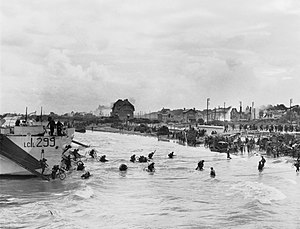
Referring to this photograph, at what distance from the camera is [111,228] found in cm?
1859

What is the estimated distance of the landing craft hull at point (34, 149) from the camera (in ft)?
99.2

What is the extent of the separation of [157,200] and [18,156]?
38.9 ft

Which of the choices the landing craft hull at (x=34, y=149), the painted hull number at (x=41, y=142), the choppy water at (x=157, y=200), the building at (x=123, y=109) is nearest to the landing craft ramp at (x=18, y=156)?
the landing craft hull at (x=34, y=149)

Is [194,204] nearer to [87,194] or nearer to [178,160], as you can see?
[87,194]

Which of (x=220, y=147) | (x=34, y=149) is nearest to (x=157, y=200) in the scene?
(x=34, y=149)

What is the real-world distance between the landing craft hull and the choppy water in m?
0.90

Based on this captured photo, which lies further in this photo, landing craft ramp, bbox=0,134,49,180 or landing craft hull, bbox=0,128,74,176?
landing craft hull, bbox=0,128,74,176

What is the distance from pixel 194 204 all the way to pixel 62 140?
Result: 1291 cm

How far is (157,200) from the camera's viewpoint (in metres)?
24.7

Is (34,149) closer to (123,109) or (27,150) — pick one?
(27,150)

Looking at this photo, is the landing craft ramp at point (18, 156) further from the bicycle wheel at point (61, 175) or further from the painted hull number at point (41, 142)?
the bicycle wheel at point (61, 175)

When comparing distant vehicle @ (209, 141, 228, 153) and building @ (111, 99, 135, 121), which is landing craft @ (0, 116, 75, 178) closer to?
distant vehicle @ (209, 141, 228, 153)

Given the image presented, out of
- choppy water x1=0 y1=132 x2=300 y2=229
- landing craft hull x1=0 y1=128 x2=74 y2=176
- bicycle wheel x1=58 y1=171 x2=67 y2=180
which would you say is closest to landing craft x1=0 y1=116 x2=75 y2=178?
landing craft hull x1=0 y1=128 x2=74 y2=176

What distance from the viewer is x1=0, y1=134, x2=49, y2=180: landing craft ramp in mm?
29656
